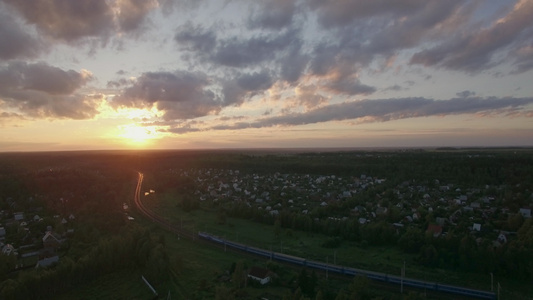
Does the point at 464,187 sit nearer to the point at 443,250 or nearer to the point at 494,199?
the point at 494,199

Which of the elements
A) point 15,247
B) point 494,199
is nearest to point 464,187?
point 494,199

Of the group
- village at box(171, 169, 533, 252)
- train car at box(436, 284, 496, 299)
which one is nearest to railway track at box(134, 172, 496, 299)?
train car at box(436, 284, 496, 299)

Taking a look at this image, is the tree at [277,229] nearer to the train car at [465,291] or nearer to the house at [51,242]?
the train car at [465,291]

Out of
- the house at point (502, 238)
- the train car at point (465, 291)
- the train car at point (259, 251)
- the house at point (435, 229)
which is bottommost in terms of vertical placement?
the train car at point (465, 291)

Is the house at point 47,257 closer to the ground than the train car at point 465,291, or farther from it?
farther from it

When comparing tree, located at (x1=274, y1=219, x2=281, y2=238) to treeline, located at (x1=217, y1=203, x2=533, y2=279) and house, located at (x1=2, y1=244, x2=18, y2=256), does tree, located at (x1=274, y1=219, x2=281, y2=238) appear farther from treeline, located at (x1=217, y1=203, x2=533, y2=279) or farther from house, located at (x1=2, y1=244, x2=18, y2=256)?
house, located at (x1=2, y1=244, x2=18, y2=256)

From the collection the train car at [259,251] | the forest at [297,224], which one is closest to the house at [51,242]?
the forest at [297,224]
